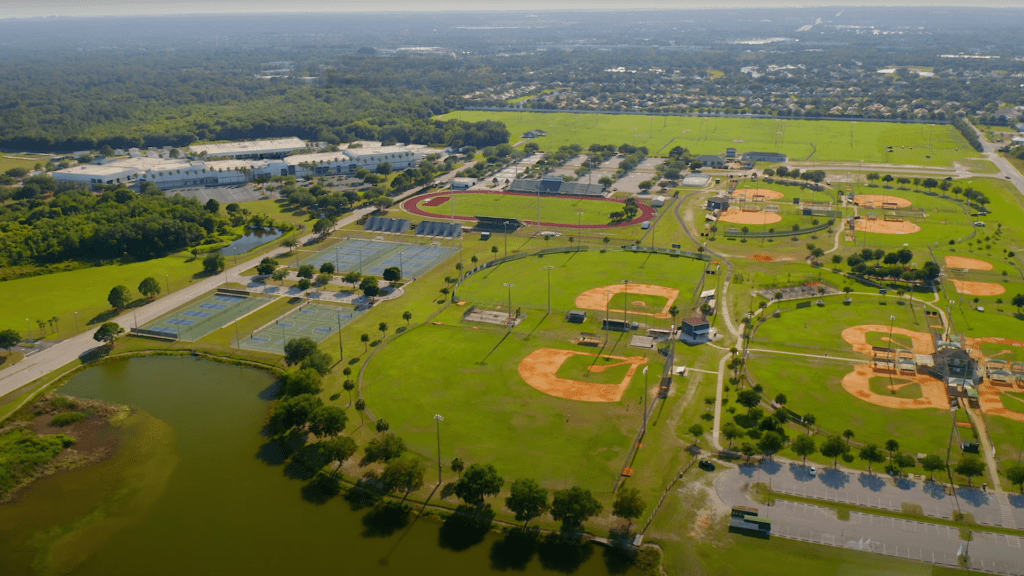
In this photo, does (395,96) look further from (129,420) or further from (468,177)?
(129,420)

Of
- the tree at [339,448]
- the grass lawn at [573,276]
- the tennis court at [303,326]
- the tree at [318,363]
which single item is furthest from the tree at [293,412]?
the grass lawn at [573,276]

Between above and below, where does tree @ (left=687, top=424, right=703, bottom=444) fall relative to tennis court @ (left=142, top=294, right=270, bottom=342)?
above

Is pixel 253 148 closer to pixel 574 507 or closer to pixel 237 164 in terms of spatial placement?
pixel 237 164

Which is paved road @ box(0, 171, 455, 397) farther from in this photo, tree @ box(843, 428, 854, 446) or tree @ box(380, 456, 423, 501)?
tree @ box(843, 428, 854, 446)

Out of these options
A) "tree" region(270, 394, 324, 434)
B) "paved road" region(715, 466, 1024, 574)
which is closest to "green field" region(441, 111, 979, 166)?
"tree" region(270, 394, 324, 434)

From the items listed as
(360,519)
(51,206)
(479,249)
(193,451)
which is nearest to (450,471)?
(360,519)
